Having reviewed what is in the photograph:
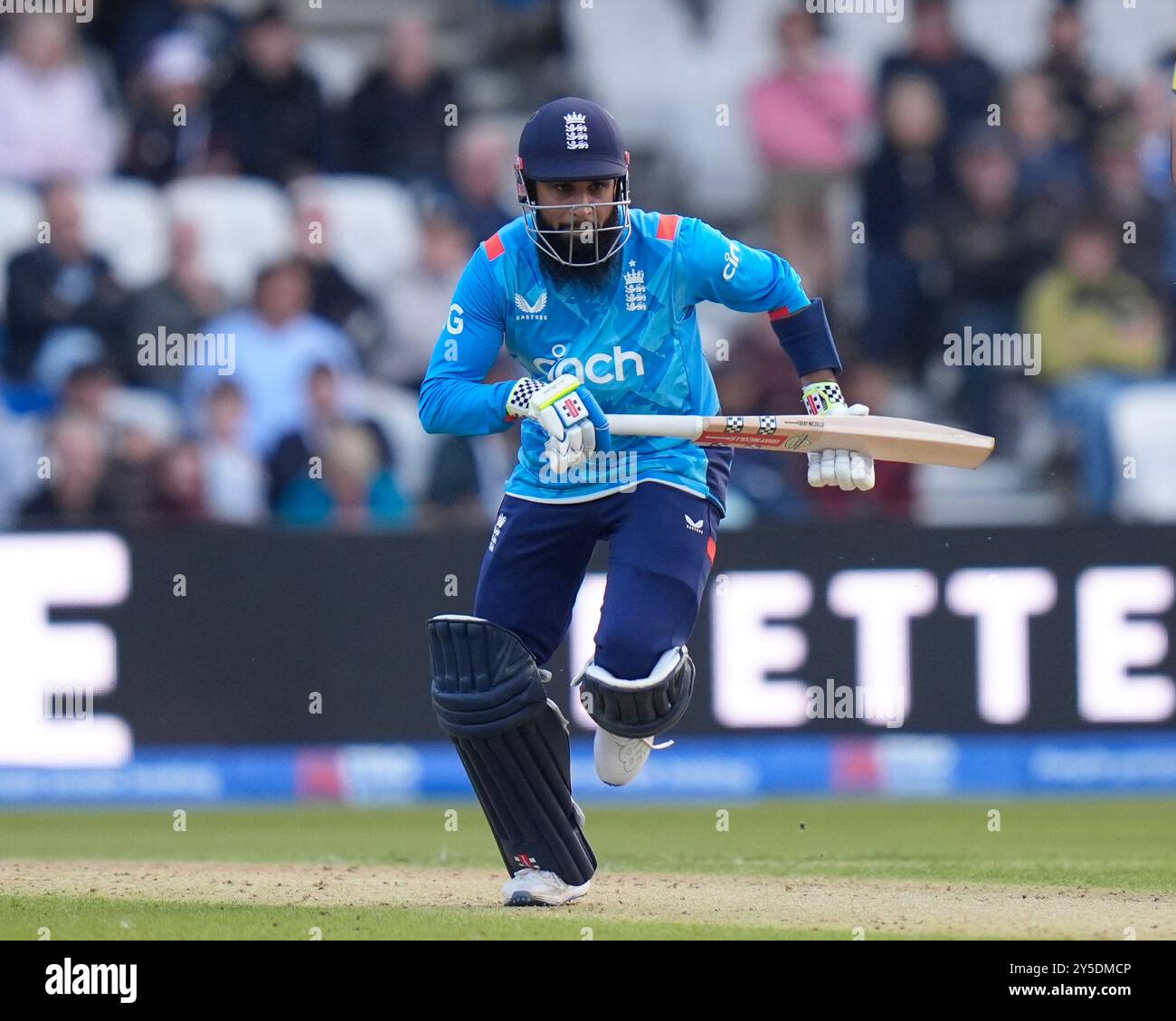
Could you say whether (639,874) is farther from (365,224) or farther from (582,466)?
(365,224)

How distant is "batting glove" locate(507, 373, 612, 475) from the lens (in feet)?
18.4

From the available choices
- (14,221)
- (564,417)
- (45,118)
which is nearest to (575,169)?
(564,417)

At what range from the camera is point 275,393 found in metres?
10.6

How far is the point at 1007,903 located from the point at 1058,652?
3206 millimetres

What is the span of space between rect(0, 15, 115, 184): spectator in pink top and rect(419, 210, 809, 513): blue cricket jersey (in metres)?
6.16

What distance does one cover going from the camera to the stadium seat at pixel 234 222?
36.4 feet

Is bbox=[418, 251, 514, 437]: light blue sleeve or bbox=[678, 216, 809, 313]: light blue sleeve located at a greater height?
bbox=[678, 216, 809, 313]: light blue sleeve

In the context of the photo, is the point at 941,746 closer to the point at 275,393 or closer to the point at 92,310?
the point at 275,393

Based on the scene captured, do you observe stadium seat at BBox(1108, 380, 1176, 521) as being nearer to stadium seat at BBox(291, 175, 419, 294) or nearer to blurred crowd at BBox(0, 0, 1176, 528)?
blurred crowd at BBox(0, 0, 1176, 528)

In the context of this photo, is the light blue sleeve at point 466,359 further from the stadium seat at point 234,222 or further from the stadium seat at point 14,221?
the stadium seat at point 14,221

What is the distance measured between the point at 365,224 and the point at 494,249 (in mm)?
5512

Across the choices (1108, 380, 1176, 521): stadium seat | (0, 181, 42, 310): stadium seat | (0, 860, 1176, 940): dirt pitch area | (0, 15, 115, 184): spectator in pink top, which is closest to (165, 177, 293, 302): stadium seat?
(0, 15, 115, 184): spectator in pink top
